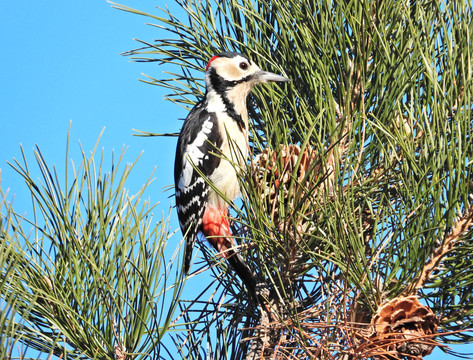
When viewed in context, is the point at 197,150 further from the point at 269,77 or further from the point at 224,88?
the point at 269,77

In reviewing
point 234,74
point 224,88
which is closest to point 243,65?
point 234,74

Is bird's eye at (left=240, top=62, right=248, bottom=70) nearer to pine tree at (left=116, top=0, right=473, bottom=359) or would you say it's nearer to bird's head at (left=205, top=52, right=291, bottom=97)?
bird's head at (left=205, top=52, right=291, bottom=97)

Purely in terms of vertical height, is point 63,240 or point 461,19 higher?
point 461,19

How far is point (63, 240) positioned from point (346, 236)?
0.67 m

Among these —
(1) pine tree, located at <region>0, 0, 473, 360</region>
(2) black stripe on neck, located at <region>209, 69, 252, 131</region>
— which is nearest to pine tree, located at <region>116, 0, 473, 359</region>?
(1) pine tree, located at <region>0, 0, 473, 360</region>

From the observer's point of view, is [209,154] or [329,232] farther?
[209,154]

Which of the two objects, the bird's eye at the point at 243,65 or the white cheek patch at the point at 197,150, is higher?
the bird's eye at the point at 243,65

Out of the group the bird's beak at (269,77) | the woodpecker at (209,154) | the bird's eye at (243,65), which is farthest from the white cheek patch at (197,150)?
the bird's beak at (269,77)

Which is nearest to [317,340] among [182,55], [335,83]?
[335,83]

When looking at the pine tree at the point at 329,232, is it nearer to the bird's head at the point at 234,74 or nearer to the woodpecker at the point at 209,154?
the bird's head at the point at 234,74

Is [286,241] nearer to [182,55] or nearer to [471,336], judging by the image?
[471,336]

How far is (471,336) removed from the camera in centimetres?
142

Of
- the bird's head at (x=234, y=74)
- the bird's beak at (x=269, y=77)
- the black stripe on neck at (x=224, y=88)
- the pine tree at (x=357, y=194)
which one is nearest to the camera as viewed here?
the pine tree at (x=357, y=194)

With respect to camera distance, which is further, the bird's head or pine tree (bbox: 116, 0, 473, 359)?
the bird's head
